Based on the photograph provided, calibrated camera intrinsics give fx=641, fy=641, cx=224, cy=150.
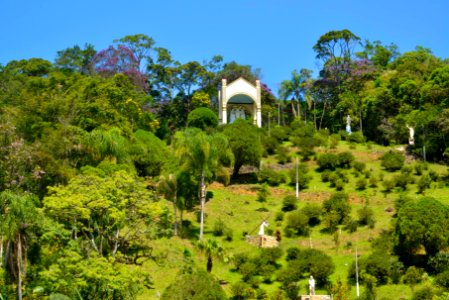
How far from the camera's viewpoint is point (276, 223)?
37312 millimetres

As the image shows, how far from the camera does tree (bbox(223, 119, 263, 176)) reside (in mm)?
45062

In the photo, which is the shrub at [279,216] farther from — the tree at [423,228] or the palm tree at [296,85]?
the palm tree at [296,85]

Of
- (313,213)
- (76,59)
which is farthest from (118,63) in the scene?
Result: (313,213)

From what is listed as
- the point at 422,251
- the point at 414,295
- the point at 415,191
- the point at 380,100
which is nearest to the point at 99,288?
the point at 414,295

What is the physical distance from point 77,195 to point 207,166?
35.2ft

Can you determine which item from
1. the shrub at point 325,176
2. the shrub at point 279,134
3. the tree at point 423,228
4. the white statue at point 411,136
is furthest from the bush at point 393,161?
the tree at point 423,228

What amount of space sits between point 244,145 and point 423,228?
17.8 m

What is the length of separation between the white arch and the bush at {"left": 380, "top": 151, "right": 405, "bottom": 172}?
1595 centimetres

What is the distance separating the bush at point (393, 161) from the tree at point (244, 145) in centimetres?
896

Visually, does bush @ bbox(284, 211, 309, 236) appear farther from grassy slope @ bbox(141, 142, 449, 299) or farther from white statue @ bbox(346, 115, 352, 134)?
white statue @ bbox(346, 115, 352, 134)

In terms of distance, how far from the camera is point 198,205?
39719 mm

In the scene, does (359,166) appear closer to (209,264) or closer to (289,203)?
(289,203)

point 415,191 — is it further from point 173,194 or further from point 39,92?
point 39,92

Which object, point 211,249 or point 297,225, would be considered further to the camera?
point 297,225
